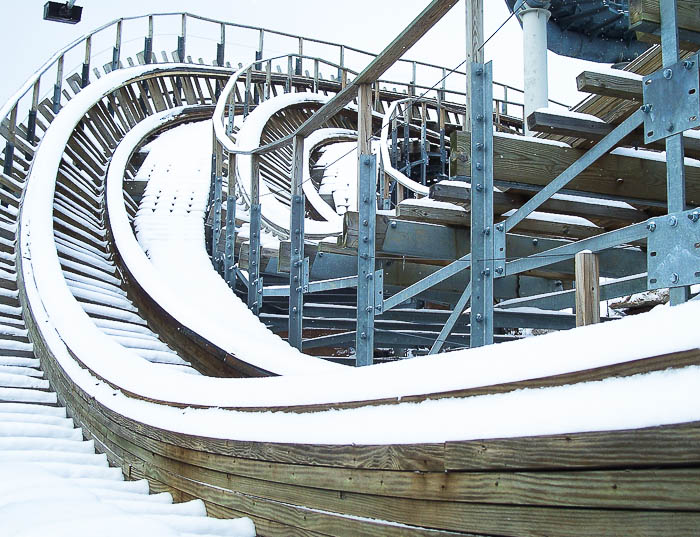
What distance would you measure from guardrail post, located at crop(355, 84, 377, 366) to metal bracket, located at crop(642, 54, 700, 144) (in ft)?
6.25

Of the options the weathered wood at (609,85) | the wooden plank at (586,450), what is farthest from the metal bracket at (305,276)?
the wooden plank at (586,450)

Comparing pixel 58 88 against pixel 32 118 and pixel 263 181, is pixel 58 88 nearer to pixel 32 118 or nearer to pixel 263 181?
pixel 32 118

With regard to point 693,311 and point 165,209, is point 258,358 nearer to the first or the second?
point 693,311

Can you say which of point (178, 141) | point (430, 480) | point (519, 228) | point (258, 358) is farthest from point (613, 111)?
point (178, 141)

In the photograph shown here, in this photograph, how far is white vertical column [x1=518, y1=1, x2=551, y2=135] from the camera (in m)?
6.77

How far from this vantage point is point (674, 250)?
7.89 feet

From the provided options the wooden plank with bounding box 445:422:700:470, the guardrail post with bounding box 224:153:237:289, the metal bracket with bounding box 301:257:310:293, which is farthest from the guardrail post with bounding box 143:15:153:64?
the wooden plank with bounding box 445:422:700:470

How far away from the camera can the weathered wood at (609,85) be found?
2.81m

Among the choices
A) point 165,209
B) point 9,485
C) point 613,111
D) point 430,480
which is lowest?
point 9,485

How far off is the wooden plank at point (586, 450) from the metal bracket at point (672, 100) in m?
1.28

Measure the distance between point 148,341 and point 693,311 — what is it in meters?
5.11

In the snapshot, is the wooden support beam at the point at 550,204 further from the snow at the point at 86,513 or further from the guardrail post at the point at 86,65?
the guardrail post at the point at 86,65

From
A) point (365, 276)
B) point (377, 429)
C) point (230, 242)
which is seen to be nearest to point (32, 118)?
point (230, 242)

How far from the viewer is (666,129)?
2412 mm
